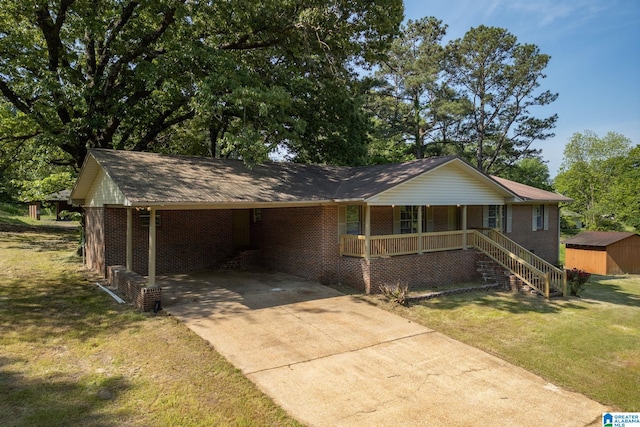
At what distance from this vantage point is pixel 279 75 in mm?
16719

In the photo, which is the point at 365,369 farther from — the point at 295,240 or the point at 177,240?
the point at 177,240

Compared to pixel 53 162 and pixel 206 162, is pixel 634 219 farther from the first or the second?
pixel 53 162

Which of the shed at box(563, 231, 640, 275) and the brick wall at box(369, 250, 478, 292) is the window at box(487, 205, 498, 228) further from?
the shed at box(563, 231, 640, 275)

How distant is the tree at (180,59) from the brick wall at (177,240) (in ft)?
11.0

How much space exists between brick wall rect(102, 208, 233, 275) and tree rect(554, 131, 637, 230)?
36.6m

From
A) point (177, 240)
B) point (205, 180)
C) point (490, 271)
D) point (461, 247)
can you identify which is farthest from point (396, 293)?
point (177, 240)

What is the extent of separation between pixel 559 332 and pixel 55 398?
10.5 m

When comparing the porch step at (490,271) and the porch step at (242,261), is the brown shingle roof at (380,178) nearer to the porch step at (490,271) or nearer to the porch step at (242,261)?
the porch step at (490,271)

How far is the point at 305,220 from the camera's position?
47.1 feet

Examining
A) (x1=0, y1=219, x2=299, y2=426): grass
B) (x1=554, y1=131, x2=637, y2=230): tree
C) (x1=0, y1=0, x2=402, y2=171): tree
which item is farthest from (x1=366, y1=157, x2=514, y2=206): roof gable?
(x1=554, y1=131, x2=637, y2=230): tree

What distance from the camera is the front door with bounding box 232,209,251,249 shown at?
1673cm

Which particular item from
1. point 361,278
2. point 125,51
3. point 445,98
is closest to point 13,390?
point 361,278

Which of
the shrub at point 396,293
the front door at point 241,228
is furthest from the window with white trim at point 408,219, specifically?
the front door at point 241,228
